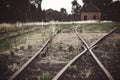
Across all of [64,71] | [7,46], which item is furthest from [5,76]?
[7,46]

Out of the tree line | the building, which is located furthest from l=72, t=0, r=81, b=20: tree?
the building

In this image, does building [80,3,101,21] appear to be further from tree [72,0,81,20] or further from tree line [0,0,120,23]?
tree [72,0,81,20]

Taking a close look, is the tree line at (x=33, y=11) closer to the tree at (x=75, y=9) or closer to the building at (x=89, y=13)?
the tree at (x=75, y=9)

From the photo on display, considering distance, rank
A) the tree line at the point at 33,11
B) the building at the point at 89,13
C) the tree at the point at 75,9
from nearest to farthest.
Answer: the tree line at the point at 33,11 → the building at the point at 89,13 → the tree at the point at 75,9

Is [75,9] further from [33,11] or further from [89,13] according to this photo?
[33,11]

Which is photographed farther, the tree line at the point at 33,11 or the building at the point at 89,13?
the building at the point at 89,13

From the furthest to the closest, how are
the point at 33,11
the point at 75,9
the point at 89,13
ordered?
the point at 75,9 → the point at 89,13 → the point at 33,11

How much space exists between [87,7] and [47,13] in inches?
761

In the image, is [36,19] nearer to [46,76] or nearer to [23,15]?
[23,15]

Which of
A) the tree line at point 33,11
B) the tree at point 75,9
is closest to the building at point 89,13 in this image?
the tree line at point 33,11

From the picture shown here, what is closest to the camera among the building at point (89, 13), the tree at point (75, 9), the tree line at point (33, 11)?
the tree line at point (33, 11)

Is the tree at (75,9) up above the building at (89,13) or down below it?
above

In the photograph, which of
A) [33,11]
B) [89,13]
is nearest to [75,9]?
[89,13]

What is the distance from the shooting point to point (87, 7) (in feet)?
190
